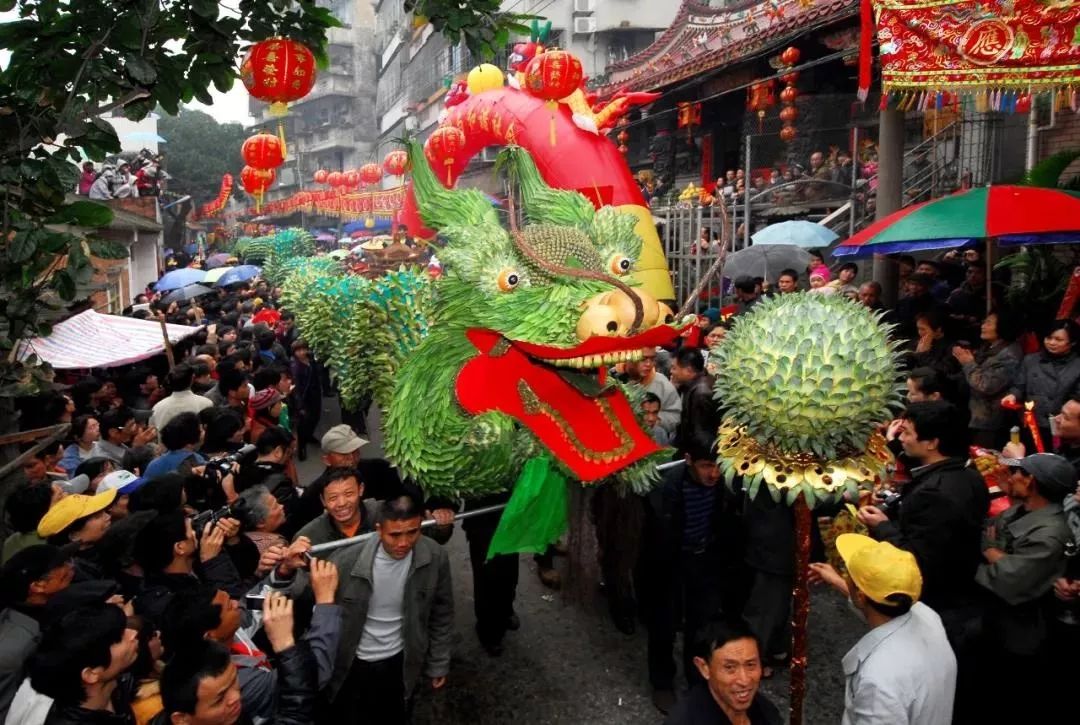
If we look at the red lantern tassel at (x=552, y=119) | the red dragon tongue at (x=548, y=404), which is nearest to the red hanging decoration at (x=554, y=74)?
the red lantern tassel at (x=552, y=119)

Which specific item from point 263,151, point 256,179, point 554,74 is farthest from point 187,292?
point 554,74

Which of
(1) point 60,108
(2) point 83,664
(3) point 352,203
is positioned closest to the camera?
(2) point 83,664

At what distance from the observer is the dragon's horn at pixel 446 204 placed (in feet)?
10.4

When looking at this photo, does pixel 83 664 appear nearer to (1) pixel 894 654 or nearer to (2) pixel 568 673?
(1) pixel 894 654

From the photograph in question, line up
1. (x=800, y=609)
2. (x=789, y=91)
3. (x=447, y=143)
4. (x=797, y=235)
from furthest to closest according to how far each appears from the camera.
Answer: (x=447, y=143)
(x=789, y=91)
(x=797, y=235)
(x=800, y=609)

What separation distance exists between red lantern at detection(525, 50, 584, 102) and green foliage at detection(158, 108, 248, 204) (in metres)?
26.9

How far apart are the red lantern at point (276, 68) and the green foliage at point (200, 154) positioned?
29.9 m

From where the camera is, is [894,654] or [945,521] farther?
[945,521]

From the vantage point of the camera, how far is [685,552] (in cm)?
312

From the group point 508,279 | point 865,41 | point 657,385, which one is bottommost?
point 657,385

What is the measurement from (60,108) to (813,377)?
2.42 meters

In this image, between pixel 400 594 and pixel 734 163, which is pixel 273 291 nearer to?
pixel 734 163

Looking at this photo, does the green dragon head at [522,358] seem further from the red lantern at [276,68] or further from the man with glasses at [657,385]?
the red lantern at [276,68]

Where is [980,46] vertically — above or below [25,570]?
above
